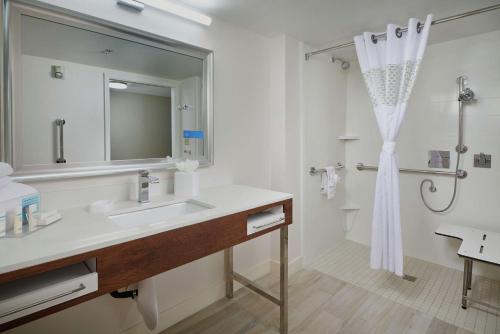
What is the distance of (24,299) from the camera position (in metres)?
0.77

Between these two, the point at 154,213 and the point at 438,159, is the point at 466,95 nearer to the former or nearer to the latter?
the point at 438,159

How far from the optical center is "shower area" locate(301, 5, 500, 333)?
2.21 metres

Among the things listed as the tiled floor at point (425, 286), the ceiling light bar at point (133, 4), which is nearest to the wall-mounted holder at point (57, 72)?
the ceiling light bar at point (133, 4)

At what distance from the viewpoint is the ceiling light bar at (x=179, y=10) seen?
1.52 m

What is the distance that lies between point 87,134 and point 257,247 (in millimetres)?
1541

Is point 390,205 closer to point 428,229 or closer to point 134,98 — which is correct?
point 428,229

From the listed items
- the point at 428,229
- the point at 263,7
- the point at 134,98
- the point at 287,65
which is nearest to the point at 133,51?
the point at 134,98

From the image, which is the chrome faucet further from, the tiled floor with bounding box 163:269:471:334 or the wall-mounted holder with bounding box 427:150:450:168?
the wall-mounted holder with bounding box 427:150:450:168

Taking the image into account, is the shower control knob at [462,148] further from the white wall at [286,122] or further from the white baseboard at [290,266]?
the white baseboard at [290,266]

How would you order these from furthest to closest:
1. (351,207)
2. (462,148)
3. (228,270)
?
(351,207), (462,148), (228,270)

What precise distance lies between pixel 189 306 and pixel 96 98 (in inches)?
55.8

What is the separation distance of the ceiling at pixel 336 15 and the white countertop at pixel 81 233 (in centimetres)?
127

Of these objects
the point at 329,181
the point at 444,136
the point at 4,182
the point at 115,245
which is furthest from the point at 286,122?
the point at 4,182

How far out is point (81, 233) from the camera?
100 cm
